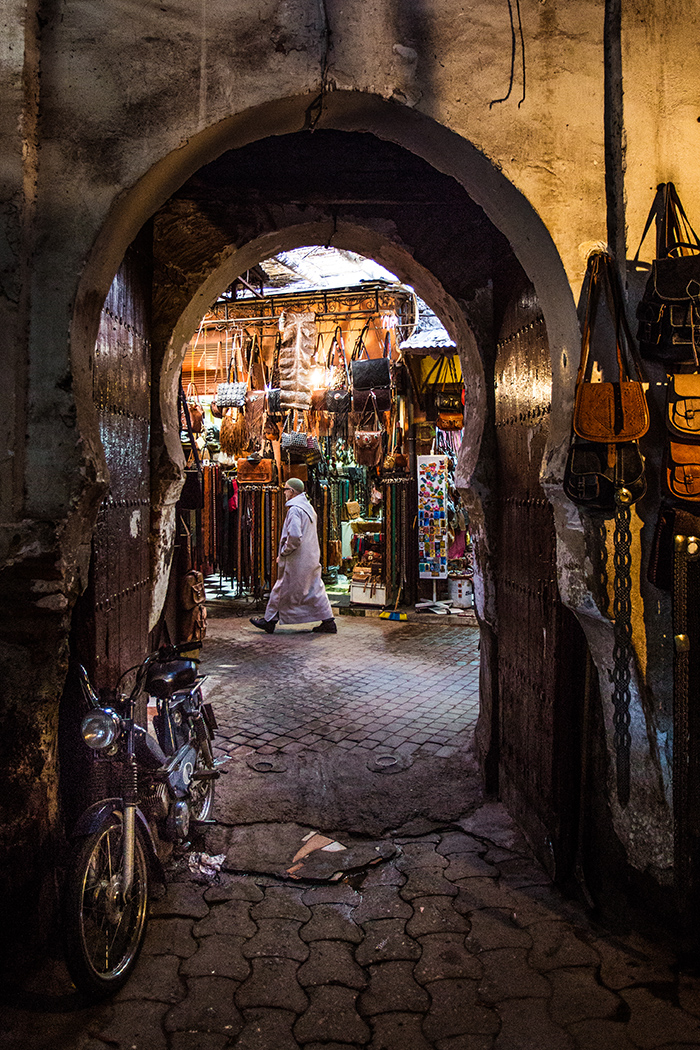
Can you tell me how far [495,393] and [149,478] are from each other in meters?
2.37

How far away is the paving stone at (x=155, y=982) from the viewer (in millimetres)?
2518

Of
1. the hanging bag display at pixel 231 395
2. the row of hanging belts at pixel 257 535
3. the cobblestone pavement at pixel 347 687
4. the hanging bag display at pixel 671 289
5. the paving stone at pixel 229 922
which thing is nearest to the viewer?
→ the hanging bag display at pixel 671 289

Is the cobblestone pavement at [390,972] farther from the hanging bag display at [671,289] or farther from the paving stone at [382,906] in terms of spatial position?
the hanging bag display at [671,289]

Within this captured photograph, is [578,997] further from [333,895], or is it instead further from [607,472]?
[607,472]

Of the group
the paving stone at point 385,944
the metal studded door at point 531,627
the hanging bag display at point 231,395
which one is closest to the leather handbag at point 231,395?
the hanging bag display at point 231,395

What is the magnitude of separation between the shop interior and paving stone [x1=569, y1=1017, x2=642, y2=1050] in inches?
328

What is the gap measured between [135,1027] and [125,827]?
2.27 ft

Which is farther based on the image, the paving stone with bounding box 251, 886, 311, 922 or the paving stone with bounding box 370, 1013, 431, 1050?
the paving stone with bounding box 251, 886, 311, 922

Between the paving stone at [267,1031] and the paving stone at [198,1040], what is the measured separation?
0.06 meters

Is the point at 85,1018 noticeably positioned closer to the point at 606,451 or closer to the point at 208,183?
the point at 606,451

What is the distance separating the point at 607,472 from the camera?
2.71 meters

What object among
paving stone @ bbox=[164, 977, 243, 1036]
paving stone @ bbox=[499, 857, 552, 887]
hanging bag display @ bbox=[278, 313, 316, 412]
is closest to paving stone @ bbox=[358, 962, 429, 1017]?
paving stone @ bbox=[164, 977, 243, 1036]

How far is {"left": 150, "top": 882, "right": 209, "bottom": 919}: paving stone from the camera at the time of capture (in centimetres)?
306

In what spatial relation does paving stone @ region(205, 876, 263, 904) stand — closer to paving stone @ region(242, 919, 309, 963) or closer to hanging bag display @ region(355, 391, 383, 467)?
paving stone @ region(242, 919, 309, 963)
